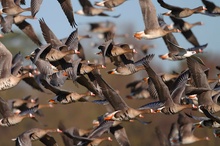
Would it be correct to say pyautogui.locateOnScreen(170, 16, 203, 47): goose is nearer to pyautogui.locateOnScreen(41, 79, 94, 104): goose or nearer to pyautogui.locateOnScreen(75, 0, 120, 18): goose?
pyautogui.locateOnScreen(75, 0, 120, 18): goose

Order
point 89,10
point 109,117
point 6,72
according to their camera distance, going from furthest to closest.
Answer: point 89,10 → point 6,72 → point 109,117

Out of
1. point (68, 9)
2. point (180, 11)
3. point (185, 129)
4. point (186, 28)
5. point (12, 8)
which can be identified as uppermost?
point (68, 9)

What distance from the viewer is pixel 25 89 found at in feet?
164

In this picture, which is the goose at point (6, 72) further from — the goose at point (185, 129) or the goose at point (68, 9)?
the goose at point (185, 129)

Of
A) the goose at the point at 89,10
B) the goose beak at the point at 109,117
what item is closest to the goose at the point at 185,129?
the goose at the point at 89,10

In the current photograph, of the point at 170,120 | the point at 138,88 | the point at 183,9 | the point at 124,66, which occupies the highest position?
the point at 183,9

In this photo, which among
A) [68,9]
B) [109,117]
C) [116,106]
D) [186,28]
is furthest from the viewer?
[186,28]

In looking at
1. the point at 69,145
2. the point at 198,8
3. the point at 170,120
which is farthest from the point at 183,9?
the point at 170,120

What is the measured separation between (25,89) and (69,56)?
101ft

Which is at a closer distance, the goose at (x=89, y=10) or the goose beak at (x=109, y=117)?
the goose beak at (x=109, y=117)

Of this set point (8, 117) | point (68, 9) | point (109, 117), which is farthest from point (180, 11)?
point (8, 117)

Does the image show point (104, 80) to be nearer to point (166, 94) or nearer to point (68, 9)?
point (166, 94)

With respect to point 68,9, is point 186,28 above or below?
below

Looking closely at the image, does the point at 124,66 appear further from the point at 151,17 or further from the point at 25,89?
the point at 25,89
